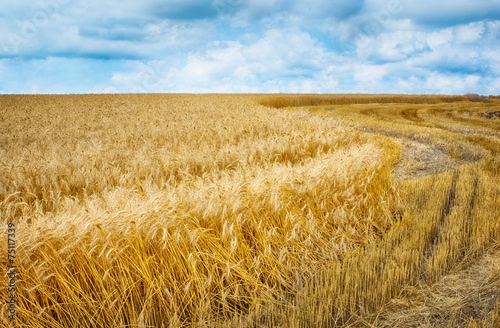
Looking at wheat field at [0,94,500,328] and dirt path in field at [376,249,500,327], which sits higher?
wheat field at [0,94,500,328]

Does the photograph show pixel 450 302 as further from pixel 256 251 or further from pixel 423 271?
pixel 256 251

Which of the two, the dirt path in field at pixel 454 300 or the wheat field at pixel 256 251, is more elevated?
the wheat field at pixel 256 251

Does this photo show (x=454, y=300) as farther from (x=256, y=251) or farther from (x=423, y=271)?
(x=256, y=251)

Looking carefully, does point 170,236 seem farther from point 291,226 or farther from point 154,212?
point 291,226

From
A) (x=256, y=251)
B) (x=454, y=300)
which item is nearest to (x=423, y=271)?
(x=454, y=300)

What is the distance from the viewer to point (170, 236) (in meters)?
2.81

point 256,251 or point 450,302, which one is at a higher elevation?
point 256,251

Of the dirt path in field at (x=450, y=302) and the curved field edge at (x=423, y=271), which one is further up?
the curved field edge at (x=423, y=271)

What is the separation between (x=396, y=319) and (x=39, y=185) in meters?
5.44

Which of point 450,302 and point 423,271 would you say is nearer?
point 450,302

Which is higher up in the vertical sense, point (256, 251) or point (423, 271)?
point (256, 251)

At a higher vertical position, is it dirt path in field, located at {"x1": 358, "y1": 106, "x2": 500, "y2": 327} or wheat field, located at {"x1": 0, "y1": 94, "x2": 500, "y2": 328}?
wheat field, located at {"x1": 0, "y1": 94, "x2": 500, "y2": 328}

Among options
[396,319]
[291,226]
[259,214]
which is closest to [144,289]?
[259,214]

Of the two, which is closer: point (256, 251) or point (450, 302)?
point (450, 302)
